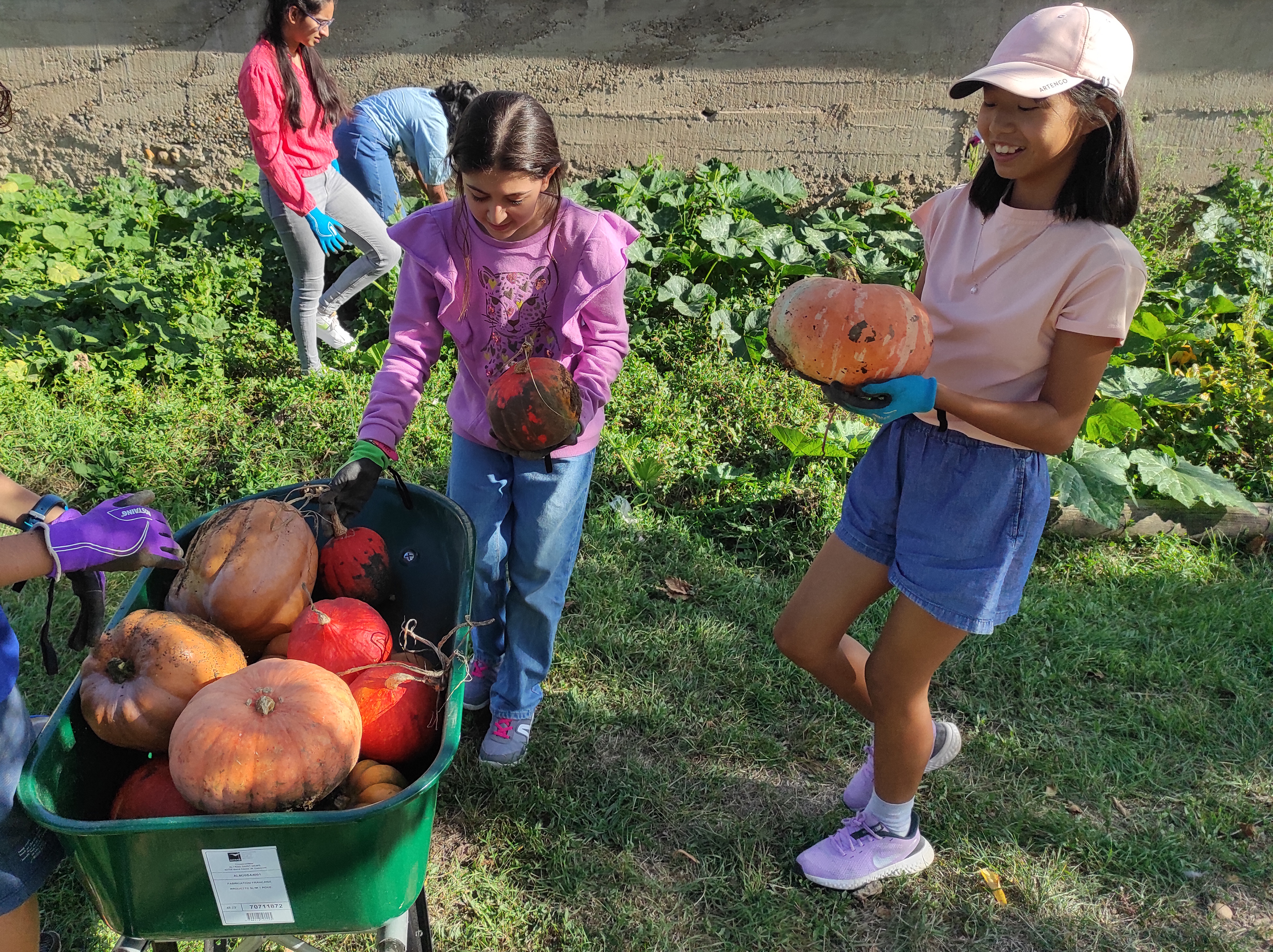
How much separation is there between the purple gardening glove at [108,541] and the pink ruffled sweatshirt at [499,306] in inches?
26.8

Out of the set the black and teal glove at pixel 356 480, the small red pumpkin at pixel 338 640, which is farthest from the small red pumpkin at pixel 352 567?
the small red pumpkin at pixel 338 640

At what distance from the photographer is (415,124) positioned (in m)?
5.46

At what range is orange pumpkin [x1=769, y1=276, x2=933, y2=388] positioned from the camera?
6.60ft

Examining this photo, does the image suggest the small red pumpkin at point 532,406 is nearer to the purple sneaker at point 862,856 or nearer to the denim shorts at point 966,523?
the denim shorts at point 966,523

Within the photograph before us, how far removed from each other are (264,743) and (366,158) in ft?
15.0

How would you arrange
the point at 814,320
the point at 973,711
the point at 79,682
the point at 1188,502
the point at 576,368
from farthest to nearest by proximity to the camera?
the point at 1188,502 → the point at 973,711 → the point at 576,368 → the point at 814,320 → the point at 79,682

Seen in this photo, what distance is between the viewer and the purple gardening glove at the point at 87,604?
5.89ft

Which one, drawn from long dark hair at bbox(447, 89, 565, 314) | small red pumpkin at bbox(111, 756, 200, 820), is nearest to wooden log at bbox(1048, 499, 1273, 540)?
long dark hair at bbox(447, 89, 565, 314)

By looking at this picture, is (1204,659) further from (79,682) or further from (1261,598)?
(79,682)

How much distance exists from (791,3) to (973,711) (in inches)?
202

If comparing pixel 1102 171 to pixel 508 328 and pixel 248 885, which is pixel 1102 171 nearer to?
pixel 508 328

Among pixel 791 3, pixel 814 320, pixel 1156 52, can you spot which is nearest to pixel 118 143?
pixel 791 3

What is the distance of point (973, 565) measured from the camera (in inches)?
83.7

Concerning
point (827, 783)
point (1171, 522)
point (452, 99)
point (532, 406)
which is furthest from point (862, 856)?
point (452, 99)
